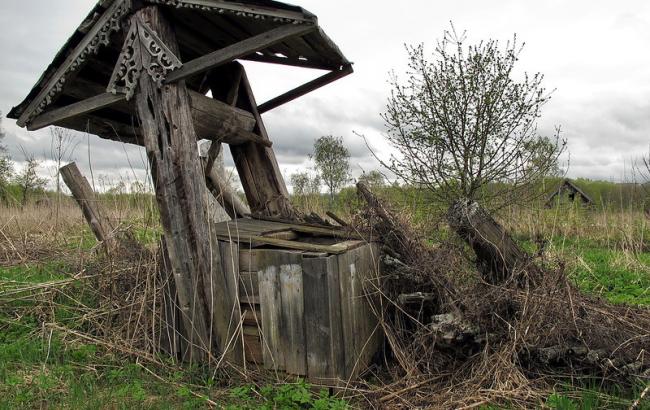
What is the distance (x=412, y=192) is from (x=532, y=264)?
5.97 metres

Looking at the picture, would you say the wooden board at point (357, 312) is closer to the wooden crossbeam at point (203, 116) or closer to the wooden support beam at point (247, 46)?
the wooden support beam at point (247, 46)

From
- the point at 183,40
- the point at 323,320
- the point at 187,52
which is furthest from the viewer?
the point at 187,52

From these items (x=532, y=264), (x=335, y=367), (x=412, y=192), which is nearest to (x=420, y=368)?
→ (x=335, y=367)

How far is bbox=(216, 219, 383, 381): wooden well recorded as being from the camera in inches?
123

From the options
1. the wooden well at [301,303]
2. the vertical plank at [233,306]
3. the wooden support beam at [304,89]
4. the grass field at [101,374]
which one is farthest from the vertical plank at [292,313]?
the wooden support beam at [304,89]

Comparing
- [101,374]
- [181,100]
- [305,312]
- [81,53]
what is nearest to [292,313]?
[305,312]

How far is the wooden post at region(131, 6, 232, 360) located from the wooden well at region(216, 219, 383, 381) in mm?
165

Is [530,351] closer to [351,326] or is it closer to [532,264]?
[532,264]

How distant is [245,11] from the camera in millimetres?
3326

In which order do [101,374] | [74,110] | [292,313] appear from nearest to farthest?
[292,313] → [101,374] → [74,110]

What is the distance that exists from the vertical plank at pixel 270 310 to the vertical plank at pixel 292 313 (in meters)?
0.04

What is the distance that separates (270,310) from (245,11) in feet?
7.32

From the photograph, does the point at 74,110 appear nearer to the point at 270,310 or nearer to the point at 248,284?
the point at 248,284

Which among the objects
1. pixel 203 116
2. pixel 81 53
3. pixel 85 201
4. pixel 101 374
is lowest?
pixel 101 374
